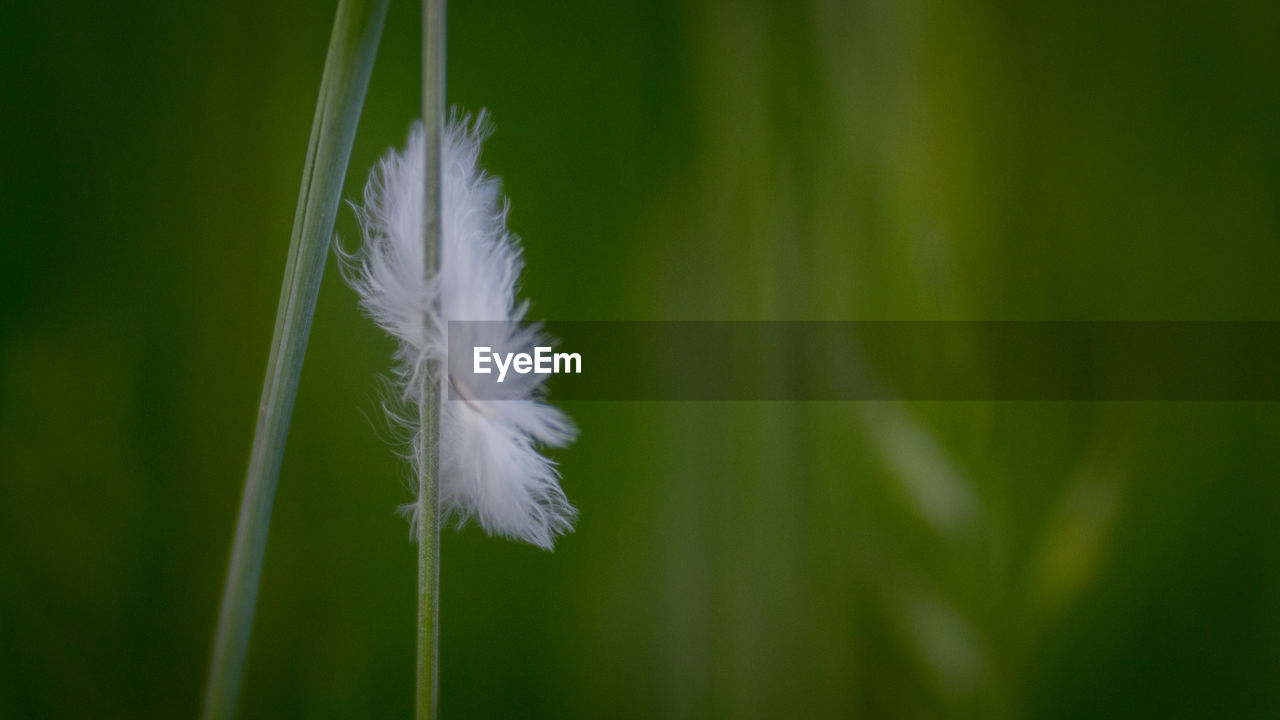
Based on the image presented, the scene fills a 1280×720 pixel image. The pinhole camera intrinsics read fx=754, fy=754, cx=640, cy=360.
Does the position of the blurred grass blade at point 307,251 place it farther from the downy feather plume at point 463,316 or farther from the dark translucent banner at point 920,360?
the dark translucent banner at point 920,360

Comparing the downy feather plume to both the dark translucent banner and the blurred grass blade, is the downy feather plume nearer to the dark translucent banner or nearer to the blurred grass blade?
the blurred grass blade

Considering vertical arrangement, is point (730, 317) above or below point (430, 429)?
above

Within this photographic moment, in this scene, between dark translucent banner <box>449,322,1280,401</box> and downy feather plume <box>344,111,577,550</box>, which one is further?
dark translucent banner <box>449,322,1280,401</box>

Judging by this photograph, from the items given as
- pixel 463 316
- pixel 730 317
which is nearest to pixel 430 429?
pixel 463 316

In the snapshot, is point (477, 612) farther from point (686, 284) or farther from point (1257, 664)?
point (1257, 664)

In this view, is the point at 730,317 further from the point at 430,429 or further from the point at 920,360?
the point at 430,429

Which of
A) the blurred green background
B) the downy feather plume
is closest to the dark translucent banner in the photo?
the blurred green background
